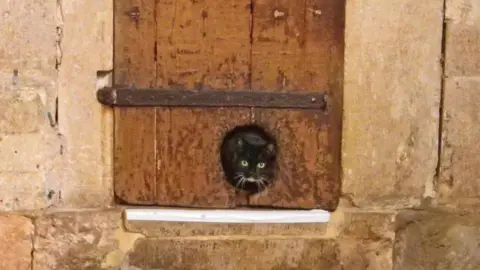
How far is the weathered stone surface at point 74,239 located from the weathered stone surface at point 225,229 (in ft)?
0.33

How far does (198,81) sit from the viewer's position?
7.09ft

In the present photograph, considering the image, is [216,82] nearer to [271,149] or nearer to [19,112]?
[271,149]

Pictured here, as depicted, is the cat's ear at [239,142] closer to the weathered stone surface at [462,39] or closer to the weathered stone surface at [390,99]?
the weathered stone surface at [390,99]

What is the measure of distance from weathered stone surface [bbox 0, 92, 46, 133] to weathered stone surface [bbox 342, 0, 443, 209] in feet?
2.95

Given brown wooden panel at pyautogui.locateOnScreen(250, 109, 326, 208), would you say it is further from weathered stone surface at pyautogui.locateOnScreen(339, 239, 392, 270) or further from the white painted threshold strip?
weathered stone surface at pyautogui.locateOnScreen(339, 239, 392, 270)

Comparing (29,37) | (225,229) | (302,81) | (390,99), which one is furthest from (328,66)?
(29,37)

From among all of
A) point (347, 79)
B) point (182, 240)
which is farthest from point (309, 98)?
point (182, 240)

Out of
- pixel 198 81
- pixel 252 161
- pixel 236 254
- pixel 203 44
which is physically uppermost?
pixel 203 44

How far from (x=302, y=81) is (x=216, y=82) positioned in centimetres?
26

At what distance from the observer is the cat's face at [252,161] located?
2.10 metres

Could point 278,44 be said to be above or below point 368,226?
above

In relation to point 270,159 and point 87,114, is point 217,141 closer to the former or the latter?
point 270,159

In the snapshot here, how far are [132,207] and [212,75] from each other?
1.51 feet

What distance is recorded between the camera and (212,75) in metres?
2.16
